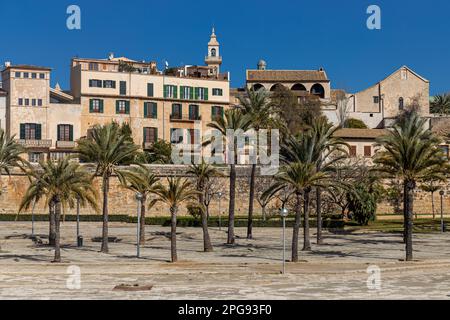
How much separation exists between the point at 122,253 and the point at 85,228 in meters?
17.0

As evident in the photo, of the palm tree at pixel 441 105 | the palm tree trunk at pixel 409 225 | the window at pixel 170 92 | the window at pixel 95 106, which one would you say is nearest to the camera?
the palm tree trunk at pixel 409 225

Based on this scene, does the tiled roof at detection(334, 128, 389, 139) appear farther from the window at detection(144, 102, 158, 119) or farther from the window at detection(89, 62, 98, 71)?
the window at detection(89, 62, 98, 71)

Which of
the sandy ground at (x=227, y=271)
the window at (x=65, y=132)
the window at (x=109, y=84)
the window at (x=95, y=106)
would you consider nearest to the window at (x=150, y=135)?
the window at (x=95, y=106)

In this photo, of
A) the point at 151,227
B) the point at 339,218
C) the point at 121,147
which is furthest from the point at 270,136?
the point at 121,147

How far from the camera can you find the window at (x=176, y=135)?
93000 millimetres

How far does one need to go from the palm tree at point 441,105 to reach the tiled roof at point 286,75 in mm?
25792

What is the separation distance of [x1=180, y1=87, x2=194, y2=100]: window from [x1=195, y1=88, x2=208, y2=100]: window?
72cm

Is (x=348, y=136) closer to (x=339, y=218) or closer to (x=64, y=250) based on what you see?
(x=339, y=218)

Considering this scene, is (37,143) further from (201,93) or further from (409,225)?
(409,225)

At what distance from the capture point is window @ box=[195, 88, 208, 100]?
314 ft

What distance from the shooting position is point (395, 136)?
4691cm

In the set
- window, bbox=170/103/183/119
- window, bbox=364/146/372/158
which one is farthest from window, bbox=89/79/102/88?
window, bbox=364/146/372/158

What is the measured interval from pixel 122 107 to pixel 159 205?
2075 centimetres

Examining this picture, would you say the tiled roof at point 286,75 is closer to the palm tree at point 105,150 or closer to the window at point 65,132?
the window at point 65,132
